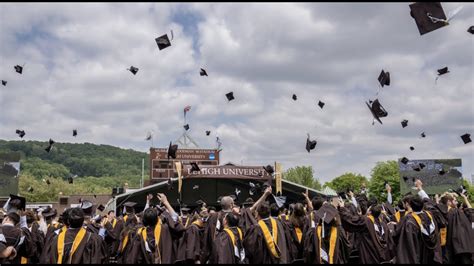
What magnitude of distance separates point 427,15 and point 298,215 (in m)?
3.47

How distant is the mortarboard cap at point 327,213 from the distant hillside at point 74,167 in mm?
53818

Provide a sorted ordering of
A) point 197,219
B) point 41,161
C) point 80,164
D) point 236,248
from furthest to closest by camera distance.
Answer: point 80,164
point 41,161
point 197,219
point 236,248

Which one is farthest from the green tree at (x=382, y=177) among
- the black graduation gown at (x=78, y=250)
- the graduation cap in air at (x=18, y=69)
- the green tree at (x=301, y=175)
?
the black graduation gown at (x=78, y=250)

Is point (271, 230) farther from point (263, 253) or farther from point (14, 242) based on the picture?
point (14, 242)

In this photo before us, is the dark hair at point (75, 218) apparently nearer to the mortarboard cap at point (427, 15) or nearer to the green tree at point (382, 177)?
the mortarboard cap at point (427, 15)

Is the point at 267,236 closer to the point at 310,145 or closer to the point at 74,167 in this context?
the point at 310,145

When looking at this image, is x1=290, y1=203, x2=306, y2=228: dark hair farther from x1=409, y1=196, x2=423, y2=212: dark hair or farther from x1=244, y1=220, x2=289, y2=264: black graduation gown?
x1=409, y1=196, x2=423, y2=212: dark hair


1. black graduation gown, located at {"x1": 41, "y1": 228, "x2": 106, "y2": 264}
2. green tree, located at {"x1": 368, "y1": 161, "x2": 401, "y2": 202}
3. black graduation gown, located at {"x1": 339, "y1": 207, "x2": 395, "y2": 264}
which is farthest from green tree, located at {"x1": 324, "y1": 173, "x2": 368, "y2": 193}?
black graduation gown, located at {"x1": 41, "y1": 228, "x2": 106, "y2": 264}

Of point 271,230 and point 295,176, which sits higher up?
point 295,176

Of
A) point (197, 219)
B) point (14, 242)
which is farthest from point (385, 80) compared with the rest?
point (14, 242)

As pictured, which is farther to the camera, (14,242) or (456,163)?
(456,163)

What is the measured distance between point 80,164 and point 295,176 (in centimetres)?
4188

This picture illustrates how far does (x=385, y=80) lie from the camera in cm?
1202

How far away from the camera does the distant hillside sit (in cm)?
5981
